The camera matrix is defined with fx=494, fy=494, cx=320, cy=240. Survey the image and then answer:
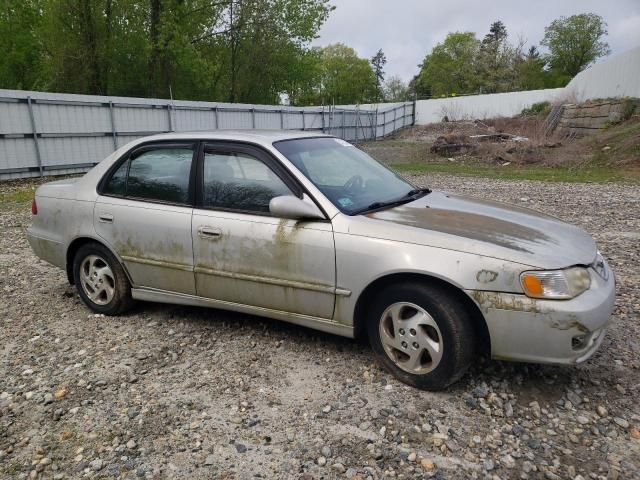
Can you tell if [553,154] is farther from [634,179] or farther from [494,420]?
[494,420]

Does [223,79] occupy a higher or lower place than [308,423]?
higher

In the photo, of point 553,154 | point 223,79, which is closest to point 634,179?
point 553,154

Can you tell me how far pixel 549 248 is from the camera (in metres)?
2.89

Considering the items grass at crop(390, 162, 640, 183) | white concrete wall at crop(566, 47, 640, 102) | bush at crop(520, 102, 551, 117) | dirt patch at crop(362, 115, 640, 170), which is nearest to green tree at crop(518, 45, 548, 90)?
bush at crop(520, 102, 551, 117)

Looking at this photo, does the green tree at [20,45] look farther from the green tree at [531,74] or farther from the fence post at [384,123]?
the green tree at [531,74]

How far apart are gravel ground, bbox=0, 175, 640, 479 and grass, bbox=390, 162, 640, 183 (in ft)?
33.2

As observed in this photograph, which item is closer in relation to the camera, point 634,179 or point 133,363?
point 133,363

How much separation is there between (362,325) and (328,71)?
280 ft

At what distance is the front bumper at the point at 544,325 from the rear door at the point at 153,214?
2139mm

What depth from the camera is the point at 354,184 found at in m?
3.65

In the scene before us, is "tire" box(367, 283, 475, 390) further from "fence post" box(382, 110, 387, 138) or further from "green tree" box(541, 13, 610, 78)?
"green tree" box(541, 13, 610, 78)

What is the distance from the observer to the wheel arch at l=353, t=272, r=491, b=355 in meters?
2.84

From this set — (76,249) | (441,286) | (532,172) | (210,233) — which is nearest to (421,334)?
(441,286)

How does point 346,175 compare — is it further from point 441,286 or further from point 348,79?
point 348,79
